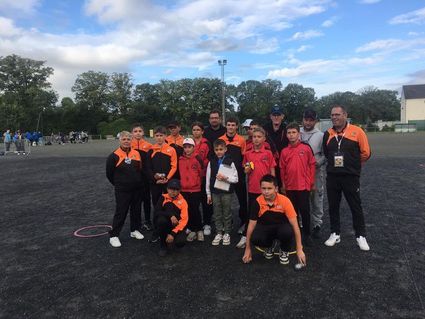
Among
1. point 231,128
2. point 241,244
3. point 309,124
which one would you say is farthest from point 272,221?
point 309,124

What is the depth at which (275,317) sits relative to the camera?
10.7 ft

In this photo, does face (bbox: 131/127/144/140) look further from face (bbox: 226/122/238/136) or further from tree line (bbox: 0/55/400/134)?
tree line (bbox: 0/55/400/134)

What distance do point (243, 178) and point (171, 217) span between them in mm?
1360

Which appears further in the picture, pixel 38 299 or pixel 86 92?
pixel 86 92

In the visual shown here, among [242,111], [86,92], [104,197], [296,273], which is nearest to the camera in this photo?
[296,273]

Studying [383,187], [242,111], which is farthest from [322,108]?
[383,187]

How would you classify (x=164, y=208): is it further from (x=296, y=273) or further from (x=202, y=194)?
(x=296, y=273)

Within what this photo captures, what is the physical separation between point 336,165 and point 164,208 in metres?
2.49

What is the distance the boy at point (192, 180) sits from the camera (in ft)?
18.3

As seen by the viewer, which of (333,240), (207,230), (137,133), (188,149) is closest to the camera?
(333,240)

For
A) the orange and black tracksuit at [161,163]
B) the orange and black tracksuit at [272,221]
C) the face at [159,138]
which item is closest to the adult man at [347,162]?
the orange and black tracksuit at [272,221]

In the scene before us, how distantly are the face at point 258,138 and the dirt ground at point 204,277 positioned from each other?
1.54 meters

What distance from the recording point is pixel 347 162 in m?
4.95

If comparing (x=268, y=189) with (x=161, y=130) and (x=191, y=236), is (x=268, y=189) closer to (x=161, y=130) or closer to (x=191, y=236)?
(x=191, y=236)
